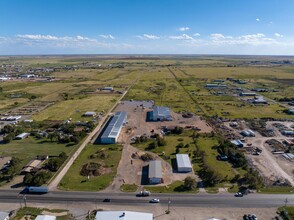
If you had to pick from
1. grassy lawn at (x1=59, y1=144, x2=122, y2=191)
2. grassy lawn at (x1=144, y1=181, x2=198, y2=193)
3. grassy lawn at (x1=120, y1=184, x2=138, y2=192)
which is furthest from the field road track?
grassy lawn at (x1=144, y1=181, x2=198, y2=193)

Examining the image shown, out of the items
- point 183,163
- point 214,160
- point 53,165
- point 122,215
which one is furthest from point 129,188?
point 214,160

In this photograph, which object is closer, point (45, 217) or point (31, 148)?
point (45, 217)

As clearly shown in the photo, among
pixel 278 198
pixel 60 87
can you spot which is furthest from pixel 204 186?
pixel 60 87

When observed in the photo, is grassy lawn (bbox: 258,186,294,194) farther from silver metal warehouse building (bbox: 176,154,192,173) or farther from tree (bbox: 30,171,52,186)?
tree (bbox: 30,171,52,186)

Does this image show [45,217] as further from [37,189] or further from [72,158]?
[72,158]

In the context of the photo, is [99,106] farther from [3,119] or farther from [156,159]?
[156,159]

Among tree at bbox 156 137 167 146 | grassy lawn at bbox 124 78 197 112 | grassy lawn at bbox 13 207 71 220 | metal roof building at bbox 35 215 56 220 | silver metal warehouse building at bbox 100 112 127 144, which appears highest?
grassy lawn at bbox 124 78 197 112
